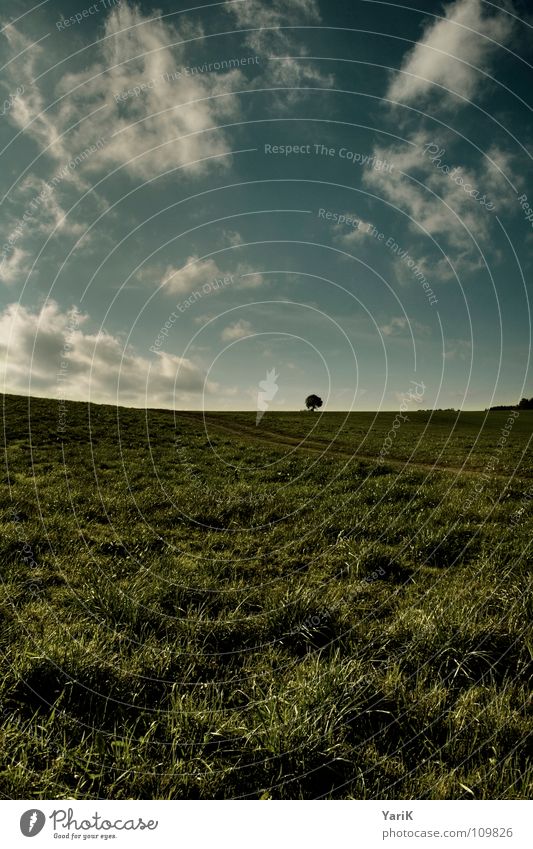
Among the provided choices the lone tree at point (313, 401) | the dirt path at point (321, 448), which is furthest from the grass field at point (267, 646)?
the lone tree at point (313, 401)

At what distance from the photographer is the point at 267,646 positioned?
5031 millimetres

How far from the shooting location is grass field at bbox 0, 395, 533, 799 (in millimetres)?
3301

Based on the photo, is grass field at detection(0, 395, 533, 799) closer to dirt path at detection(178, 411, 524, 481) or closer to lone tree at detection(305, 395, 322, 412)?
dirt path at detection(178, 411, 524, 481)

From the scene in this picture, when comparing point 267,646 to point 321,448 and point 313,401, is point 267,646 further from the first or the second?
point 313,401

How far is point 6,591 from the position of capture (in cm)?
593

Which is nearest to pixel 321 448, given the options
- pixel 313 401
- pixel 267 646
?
pixel 267 646

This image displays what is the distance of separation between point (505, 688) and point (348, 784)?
190cm

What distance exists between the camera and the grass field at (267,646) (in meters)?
3.30

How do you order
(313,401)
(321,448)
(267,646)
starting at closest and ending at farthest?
(267,646), (321,448), (313,401)

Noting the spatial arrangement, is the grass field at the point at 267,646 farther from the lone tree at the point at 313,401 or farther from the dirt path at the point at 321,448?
the lone tree at the point at 313,401

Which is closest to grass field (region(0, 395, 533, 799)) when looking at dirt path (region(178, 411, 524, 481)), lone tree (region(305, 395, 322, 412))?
dirt path (region(178, 411, 524, 481))

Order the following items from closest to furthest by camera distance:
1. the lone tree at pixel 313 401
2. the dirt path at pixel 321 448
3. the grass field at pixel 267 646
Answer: the grass field at pixel 267 646 → the dirt path at pixel 321 448 → the lone tree at pixel 313 401
